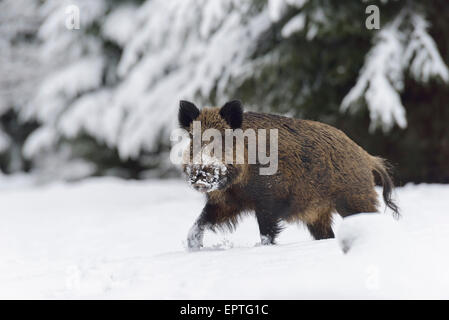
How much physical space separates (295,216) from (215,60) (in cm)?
543

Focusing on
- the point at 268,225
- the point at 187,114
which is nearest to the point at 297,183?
the point at 268,225

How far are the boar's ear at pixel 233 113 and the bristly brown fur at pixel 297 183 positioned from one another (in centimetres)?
5

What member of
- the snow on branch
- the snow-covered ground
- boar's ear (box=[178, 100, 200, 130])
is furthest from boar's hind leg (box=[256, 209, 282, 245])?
the snow on branch

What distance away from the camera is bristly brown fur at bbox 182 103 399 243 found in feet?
14.8

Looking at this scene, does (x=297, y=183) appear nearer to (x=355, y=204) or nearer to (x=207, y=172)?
(x=355, y=204)

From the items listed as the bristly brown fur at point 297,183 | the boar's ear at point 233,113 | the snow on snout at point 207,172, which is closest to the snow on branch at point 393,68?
the bristly brown fur at point 297,183

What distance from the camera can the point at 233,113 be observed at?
4430 mm

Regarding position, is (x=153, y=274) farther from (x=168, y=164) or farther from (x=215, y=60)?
(x=168, y=164)

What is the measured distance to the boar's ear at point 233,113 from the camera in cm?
441

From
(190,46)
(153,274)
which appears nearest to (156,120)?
(190,46)

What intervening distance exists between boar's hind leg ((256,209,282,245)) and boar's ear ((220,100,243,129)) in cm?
67

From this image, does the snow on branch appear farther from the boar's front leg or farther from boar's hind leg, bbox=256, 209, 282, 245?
the boar's front leg

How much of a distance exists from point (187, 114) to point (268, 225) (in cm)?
102
